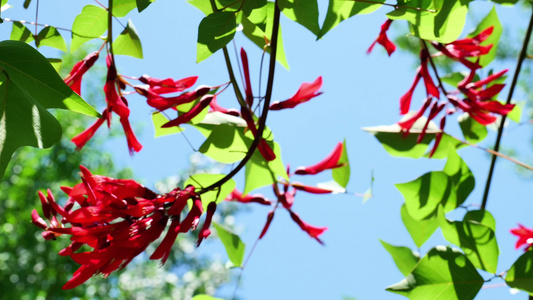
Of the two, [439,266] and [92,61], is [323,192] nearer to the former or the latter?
[439,266]

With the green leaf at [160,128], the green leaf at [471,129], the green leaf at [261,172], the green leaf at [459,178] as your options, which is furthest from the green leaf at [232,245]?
the green leaf at [471,129]

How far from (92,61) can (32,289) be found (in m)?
5.80

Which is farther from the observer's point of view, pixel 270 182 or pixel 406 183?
pixel 270 182

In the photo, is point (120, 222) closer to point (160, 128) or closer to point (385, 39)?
point (160, 128)

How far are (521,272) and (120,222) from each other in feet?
1.23

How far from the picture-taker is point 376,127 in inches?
32.5

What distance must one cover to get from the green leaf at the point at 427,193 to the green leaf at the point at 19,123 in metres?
0.38

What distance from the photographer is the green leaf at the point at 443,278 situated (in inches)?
20.1

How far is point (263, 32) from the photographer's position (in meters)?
0.55

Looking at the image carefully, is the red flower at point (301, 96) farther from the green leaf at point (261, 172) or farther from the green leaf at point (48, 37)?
the green leaf at point (48, 37)

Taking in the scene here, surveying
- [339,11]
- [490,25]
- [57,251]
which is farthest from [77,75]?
[57,251]

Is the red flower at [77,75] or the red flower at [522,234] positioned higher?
the red flower at [77,75]

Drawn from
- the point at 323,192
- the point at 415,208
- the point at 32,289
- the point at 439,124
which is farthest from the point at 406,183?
the point at 32,289

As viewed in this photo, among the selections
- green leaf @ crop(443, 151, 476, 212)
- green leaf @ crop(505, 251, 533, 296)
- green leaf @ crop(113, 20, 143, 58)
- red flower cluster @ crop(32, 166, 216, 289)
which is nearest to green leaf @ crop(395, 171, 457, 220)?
green leaf @ crop(443, 151, 476, 212)
